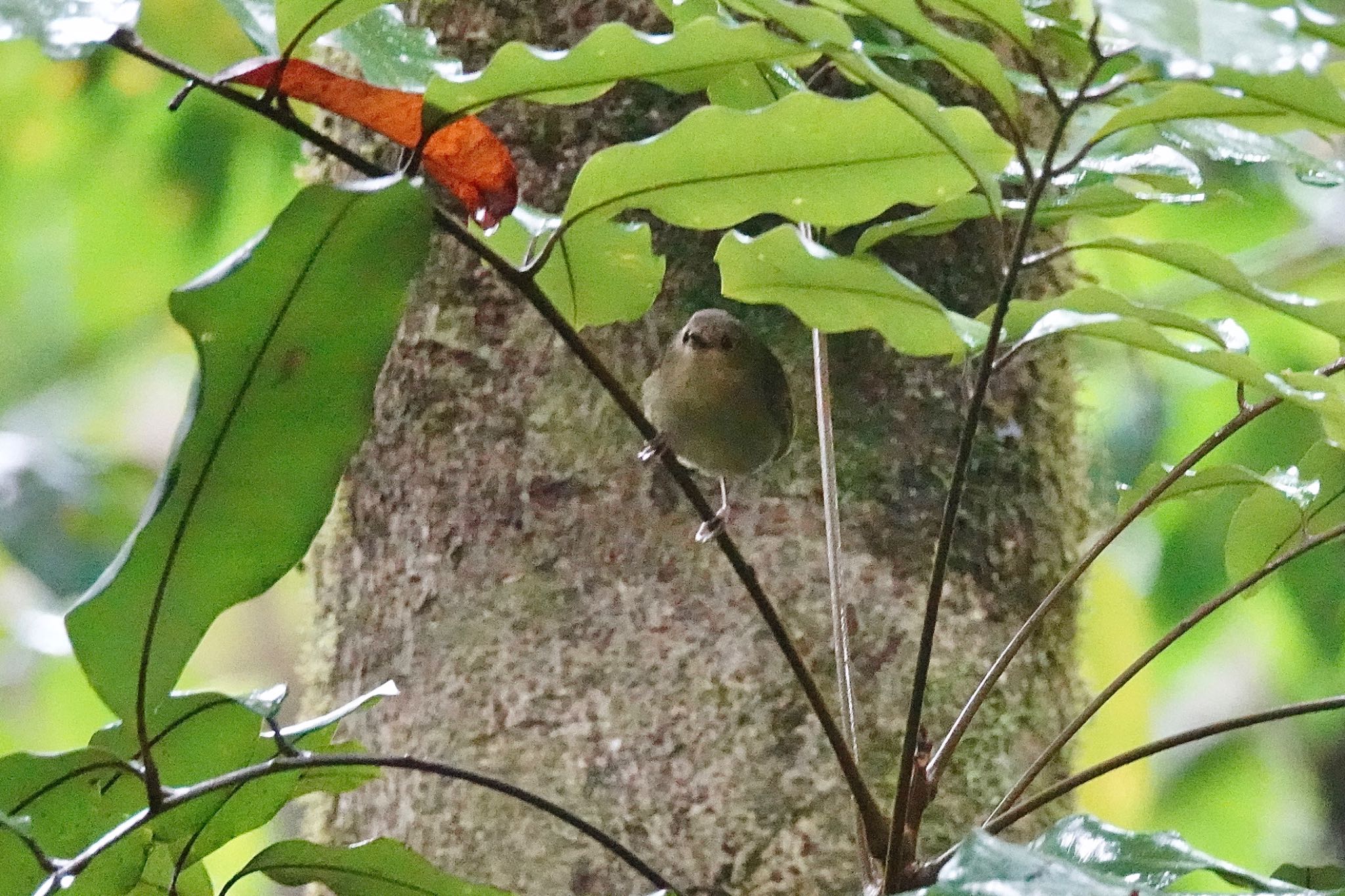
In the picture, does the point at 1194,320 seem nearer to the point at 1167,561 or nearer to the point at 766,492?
the point at 766,492

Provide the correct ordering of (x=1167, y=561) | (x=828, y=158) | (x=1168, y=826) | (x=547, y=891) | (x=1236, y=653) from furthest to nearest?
(x=1236, y=653) → (x=1168, y=826) → (x=1167, y=561) → (x=547, y=891) → (x=828, y=158)

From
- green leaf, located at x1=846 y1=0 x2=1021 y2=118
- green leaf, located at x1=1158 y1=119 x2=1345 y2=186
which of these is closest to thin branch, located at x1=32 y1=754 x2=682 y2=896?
green leaf, located at x1=846 y1=0 x2=1021 y2=118

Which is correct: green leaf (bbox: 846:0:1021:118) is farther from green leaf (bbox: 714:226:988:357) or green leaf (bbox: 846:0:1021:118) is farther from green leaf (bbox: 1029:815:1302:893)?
green leaf (bbox: 1029:815:1302:893)

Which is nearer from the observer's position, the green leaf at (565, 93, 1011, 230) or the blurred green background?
the green leaf at (565, 93, 1011, 230)

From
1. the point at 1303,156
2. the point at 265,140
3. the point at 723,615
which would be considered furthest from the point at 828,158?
the point at 265,140

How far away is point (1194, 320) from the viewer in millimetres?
728

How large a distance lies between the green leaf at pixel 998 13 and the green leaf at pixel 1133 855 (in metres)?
0.42

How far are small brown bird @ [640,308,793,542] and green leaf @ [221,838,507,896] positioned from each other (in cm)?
43

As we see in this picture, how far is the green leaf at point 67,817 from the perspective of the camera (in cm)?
77

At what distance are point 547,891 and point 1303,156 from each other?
2.89ft

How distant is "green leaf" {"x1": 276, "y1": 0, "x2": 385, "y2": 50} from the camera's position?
2.15ft

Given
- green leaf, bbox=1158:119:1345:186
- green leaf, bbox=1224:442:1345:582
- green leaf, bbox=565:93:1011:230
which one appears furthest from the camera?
green leaf, bbox=1224:442:1345:582

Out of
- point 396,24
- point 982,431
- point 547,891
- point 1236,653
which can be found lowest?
point 1236,653


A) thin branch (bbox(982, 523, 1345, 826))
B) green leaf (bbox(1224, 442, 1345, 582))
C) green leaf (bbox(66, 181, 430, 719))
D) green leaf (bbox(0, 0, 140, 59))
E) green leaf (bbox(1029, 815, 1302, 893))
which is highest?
green leaf (bbox(0, 0, 140, 59))
